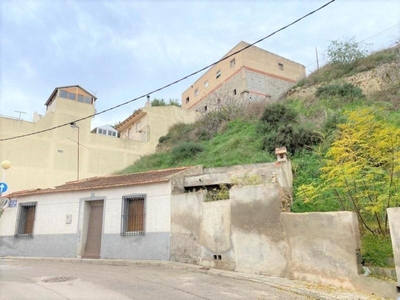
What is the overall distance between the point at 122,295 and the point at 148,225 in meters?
5.56

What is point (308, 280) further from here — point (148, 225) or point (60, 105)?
point (60, 105)

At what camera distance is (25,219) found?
15086mm

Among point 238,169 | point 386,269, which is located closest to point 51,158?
point 238,169

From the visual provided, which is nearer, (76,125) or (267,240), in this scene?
(267,240)

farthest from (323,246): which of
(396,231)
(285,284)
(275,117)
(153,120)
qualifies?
(153,120)

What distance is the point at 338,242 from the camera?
728 centimetres

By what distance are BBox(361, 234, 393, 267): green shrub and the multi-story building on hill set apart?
70.5 ft

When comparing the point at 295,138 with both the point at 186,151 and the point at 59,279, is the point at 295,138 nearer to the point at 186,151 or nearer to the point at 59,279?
the point at 186,151

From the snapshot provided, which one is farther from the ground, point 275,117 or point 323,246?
point 275,117

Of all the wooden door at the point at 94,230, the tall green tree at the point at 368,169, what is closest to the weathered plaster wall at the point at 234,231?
the tall green tree at the point at 368,169

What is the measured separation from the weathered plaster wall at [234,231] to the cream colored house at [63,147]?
50.2ft

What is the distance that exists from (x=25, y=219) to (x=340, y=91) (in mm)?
20761

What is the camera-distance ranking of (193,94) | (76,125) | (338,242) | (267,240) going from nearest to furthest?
(338,242), (267,240), (76,125), (193,94)

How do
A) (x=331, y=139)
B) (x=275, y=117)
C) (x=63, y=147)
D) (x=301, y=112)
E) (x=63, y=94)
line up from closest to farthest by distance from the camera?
1. (x=331, y=139)
2. (x=275, y=117)
3. (x=301, y=112)
4. (x=63, y=147)
5. (x=63, y=94)
